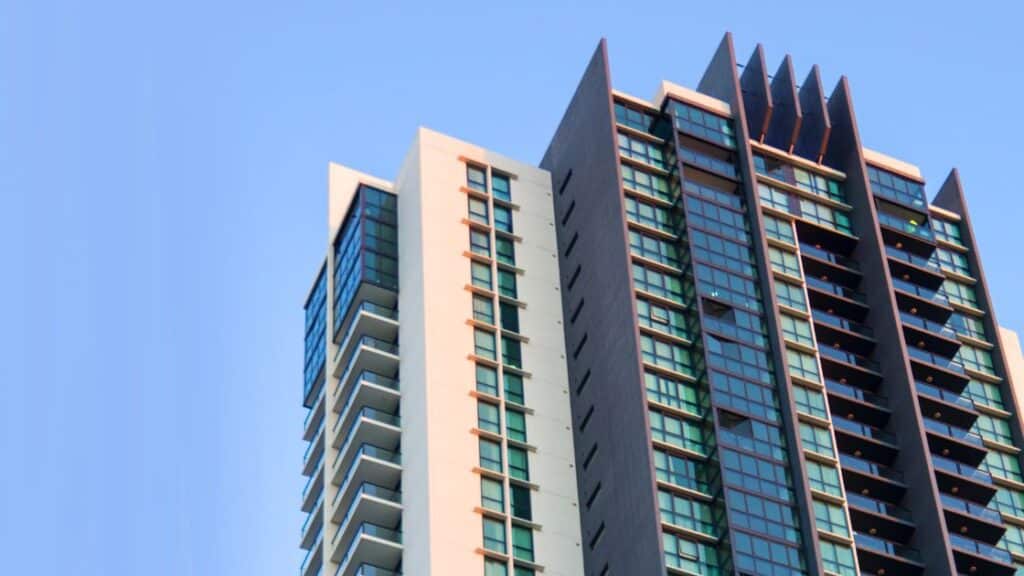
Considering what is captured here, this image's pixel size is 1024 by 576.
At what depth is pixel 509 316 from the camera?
107 m

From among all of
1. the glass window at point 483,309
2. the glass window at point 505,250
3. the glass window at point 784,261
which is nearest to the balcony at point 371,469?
the glass window at point 483,309

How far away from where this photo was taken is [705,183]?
110 metres

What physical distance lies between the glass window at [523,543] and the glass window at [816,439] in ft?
47.8

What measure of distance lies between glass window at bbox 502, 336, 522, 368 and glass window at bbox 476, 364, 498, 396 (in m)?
1.39

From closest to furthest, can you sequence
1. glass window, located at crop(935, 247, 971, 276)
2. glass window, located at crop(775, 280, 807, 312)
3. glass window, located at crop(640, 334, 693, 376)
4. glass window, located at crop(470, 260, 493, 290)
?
1. glass window, located at crop(640, 334, 693, 376)
2. glass window, located at crop(775, 280, 807, 312)
3. glass window, located at crop(470, 260, 493, 290)
4. glass window, located at crop(935, 247, 971, 276)

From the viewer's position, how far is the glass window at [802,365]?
103m

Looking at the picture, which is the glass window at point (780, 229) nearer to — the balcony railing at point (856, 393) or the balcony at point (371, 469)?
the balcony railing at point (856, 393)

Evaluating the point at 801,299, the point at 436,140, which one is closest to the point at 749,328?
the point at 801,299

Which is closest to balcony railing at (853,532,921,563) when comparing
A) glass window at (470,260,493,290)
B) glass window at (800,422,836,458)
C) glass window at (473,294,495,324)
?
glass window at (800,422,836,458)

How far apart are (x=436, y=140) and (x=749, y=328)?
22.8m

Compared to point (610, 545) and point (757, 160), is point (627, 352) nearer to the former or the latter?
point (610, 545)

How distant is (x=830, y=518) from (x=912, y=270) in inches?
867

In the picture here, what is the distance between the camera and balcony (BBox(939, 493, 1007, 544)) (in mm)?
100812

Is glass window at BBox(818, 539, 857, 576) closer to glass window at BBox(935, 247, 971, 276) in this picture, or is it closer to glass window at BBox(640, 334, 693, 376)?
glass window at BBox(640, 334, 693, 376)
